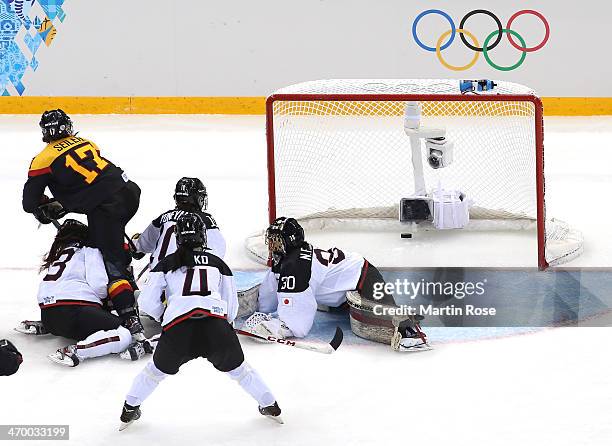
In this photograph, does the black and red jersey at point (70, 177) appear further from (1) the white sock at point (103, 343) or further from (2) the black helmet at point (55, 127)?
(1) the white sock at point (103, 343)

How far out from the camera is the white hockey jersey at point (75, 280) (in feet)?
17.7

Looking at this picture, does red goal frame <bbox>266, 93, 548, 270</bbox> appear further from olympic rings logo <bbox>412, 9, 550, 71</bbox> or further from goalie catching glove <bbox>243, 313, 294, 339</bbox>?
olympic rings logo <bbox>412, 9, 550, 71</bbox>

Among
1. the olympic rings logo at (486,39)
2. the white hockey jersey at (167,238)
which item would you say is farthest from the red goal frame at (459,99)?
the olympic rings logo at (486,39)

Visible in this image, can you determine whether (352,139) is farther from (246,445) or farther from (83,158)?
(246,445)

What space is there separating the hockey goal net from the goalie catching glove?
4.40ft

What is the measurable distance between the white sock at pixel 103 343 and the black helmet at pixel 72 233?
543 millimetres

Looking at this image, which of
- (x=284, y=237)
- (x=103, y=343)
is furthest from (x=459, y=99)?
(x=103, y=343)

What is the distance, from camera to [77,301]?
538 centimetres

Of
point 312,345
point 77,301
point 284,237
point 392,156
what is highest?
point 392,156

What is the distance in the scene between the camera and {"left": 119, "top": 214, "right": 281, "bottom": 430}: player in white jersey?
4363 mm

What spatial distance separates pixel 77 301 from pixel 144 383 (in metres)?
1.08

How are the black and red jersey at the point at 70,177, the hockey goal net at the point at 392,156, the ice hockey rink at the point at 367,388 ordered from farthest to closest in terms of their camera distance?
the hockey goal net at the point at 392,156 < the black and red jersey at the point at 70,177 < the ice hockey rink at the point at 367,388

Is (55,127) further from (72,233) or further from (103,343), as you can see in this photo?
(103,343)

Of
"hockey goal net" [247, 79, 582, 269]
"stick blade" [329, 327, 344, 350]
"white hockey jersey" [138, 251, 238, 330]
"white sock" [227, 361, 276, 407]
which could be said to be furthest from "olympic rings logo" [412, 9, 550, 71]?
"white sock" [227, 361, 276, 407]
